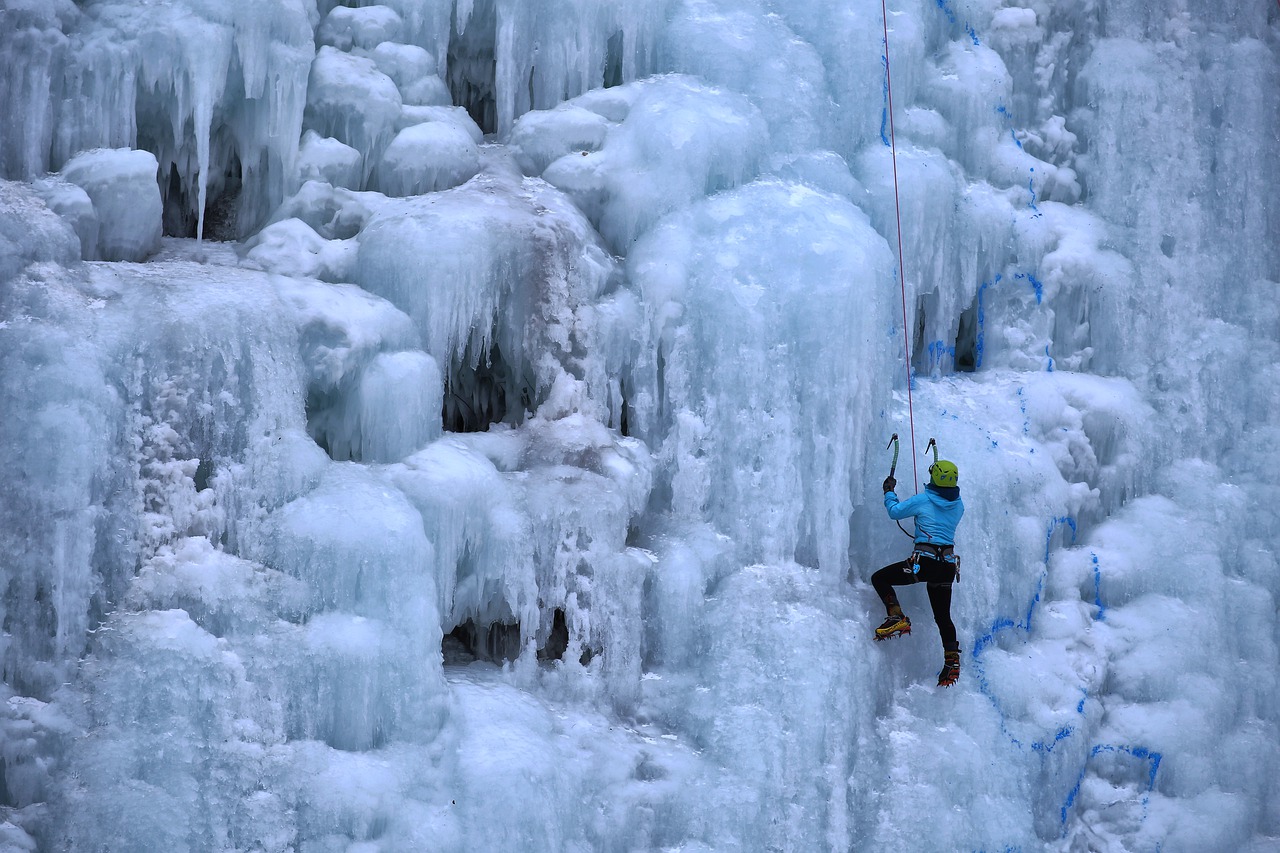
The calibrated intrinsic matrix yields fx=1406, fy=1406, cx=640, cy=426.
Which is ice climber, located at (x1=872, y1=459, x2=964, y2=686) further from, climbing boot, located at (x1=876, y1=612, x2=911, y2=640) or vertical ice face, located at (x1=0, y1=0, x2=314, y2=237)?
vertical ice face, located at (x1=0, y1=0, x2=314, y2=237)

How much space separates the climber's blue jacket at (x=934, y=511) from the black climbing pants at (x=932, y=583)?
125mm

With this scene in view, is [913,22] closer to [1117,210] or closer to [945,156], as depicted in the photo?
[945,156]

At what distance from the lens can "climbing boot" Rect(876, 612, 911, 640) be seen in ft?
23.2

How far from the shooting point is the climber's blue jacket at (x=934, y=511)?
22.8 feet

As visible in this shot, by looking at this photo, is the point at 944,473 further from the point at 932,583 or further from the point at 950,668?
the point at 950,668

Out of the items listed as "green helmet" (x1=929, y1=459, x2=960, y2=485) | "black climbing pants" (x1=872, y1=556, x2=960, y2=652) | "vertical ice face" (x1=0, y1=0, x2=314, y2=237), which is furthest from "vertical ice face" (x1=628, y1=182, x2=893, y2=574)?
"vertical ice face" (x1=0, y1=0, x2=314, y2=237)

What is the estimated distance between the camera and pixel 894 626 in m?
7.09

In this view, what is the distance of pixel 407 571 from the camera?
6250 millimetres

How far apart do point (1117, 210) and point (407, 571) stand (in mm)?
4978

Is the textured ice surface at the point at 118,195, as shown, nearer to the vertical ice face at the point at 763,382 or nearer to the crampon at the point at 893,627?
the vertical ice face at the point at 763,382

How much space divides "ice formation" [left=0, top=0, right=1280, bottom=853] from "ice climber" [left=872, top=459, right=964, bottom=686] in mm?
256

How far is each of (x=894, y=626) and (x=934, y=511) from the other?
2.06 feet

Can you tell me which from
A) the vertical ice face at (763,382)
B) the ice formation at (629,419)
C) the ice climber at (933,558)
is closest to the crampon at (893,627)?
the ice climber at (933,558)

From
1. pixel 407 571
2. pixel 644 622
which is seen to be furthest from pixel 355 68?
pixel 644 622
